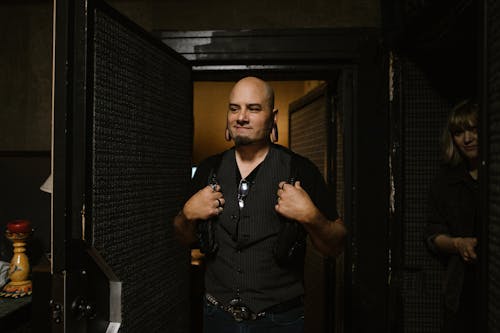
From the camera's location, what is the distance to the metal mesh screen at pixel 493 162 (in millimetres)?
759

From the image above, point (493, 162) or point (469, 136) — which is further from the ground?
point (469, 136)

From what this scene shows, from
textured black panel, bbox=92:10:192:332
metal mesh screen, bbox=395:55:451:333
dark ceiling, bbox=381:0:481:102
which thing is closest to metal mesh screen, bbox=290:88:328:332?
metal mesh screen, bbox=395:55:451:333

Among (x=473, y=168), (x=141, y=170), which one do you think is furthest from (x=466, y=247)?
(x=141, y=170)

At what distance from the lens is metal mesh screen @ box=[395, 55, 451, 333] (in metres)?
1.68

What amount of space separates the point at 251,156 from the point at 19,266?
4.28 ft

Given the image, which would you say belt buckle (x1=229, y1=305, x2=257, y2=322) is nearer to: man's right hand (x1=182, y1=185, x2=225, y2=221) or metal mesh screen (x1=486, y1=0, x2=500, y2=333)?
man's right hand (x1=182, y1=185, x2=225, y2=221)

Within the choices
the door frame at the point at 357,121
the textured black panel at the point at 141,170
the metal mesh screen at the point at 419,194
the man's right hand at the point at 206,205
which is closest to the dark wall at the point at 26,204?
the textured black panel at the point at 141,170

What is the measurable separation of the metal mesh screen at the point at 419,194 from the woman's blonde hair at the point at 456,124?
12 cm

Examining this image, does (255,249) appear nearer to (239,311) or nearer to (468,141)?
(239,311)

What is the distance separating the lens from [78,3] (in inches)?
38.8

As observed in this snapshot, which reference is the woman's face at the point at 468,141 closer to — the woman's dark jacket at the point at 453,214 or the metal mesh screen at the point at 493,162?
the woman's dark jacket at the point at 453,214

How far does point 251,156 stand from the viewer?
1.33 meters

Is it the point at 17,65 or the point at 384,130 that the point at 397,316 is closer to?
the point at 384,130

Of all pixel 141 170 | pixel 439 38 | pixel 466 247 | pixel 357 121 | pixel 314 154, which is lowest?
pixel 466 247
